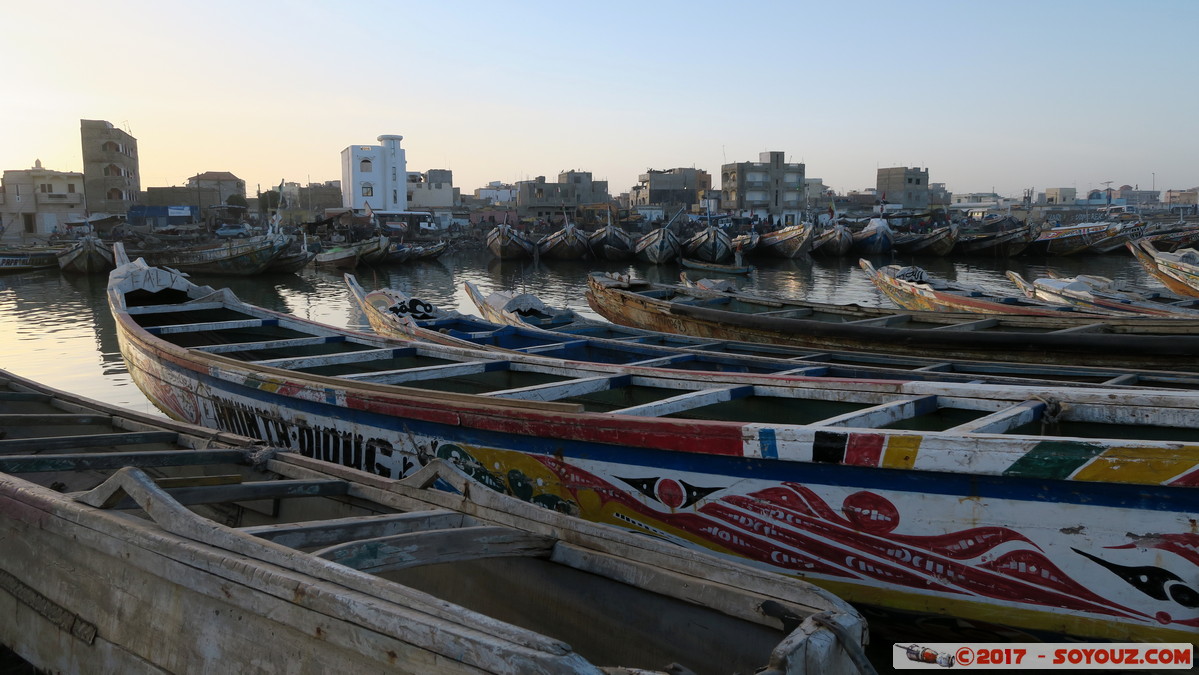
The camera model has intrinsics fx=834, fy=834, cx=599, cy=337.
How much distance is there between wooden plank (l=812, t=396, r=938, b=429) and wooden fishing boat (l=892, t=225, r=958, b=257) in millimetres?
42826

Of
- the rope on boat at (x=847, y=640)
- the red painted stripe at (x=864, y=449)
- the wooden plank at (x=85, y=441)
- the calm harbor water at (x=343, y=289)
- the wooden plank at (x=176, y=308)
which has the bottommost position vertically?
the calm harbor water at (x=343, y=289)

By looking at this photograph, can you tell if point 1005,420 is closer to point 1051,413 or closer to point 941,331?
point 1051,413

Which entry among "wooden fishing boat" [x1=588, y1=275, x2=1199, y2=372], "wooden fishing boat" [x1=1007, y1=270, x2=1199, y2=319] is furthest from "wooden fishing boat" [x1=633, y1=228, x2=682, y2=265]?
"wooden fishing boat" [x1=588, y1=275, x2=1199, y2=372]

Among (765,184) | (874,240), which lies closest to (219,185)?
(765,184)

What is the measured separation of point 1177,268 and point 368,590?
19.5m

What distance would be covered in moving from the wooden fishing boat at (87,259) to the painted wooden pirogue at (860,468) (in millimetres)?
30108

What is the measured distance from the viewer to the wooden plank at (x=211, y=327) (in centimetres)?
890

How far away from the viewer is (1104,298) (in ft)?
43.7

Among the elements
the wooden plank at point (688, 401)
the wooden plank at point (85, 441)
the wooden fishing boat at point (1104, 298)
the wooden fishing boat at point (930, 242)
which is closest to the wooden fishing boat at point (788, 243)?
the wooden fishing boat at point (930, 242)

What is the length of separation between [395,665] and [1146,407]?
380 cm

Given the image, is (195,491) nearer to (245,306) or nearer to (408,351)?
(408,351)

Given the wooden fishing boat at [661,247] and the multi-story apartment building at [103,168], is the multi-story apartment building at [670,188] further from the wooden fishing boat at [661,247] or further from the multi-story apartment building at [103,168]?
the multi-story apartment building at [103,168]

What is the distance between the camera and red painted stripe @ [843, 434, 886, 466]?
144 inches

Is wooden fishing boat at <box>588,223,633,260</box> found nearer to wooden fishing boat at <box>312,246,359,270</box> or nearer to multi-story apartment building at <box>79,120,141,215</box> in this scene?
wooden fishing boat at <box>312,246,359,270</box>
